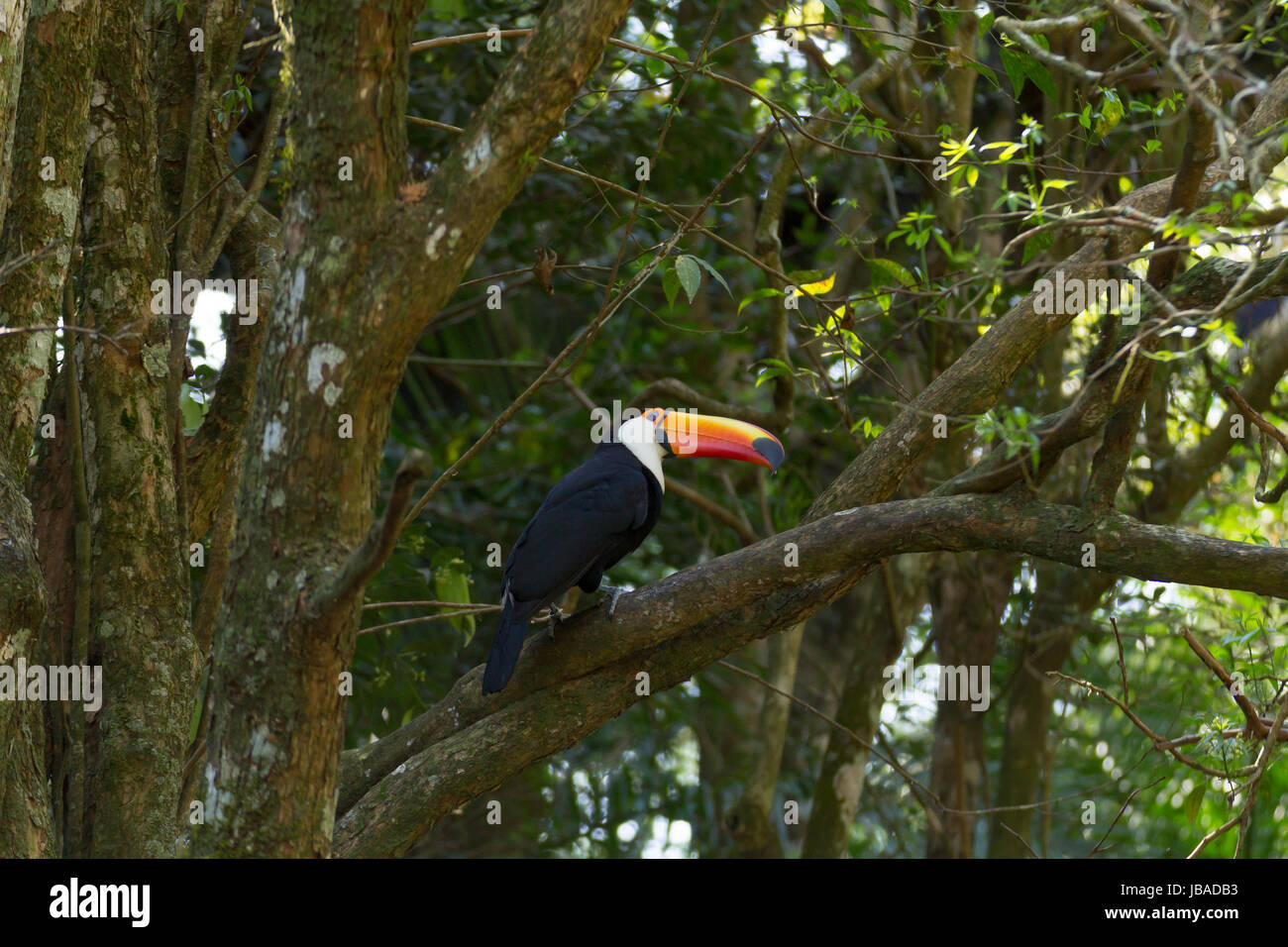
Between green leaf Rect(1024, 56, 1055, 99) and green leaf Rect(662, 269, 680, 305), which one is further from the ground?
green leaf Rect(1024, 56, 1055, 99)

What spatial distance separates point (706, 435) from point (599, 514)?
1014 millimetres

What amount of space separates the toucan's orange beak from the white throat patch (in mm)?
40

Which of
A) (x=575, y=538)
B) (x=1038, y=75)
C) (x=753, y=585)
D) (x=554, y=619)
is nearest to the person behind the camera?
(x=753, y=585)

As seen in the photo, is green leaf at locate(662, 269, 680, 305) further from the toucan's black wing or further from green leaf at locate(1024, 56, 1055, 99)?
green leaf at locate(1024, 56, 1055, 99)

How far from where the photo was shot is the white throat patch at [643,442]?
5.84 meters

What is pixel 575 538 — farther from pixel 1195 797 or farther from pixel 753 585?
pixel 1195 797

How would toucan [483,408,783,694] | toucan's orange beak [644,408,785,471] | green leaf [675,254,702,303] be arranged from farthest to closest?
toucan's orange beak [644,408,785,471]
toucan [483,408,783,694]
green leaf [675,254,702,303]

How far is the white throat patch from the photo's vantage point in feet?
19.1

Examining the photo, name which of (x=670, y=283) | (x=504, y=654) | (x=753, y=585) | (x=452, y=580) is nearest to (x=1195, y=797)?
(x=753, y=585)

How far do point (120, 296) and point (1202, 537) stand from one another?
357 cm

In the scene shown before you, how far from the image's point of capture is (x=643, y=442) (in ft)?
19.5

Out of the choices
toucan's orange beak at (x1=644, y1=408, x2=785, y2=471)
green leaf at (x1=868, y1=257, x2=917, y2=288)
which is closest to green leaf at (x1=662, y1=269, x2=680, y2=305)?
green leaf at (x1=868, y1=257, x2=917, y2=288)

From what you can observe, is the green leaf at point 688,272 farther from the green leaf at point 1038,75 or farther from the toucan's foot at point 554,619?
the green leaf at point 1038,75
